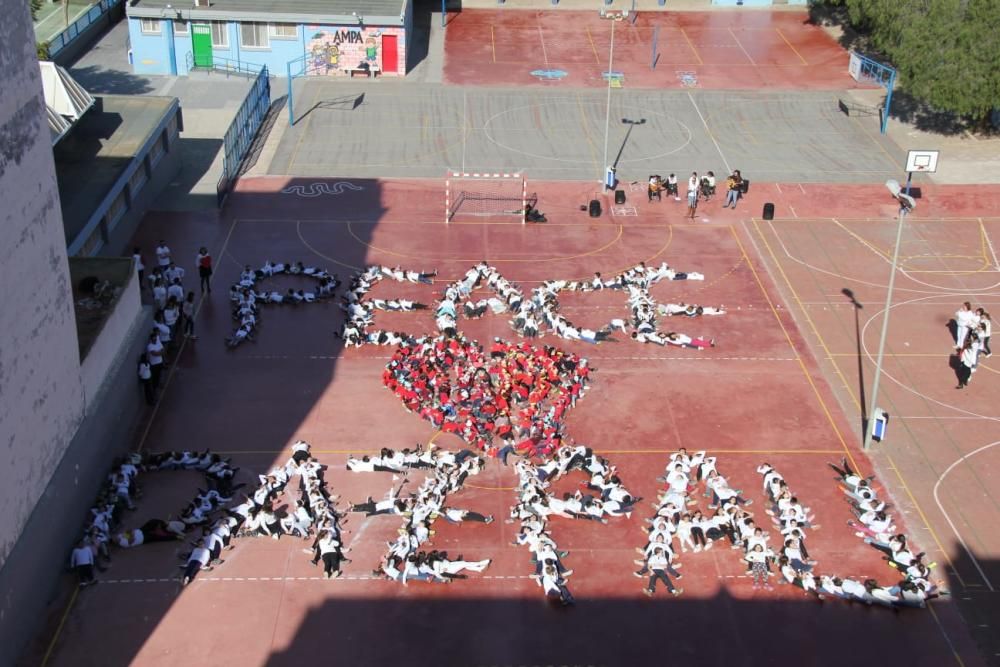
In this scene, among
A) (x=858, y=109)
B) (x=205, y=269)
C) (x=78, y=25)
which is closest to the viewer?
(x=205, y=269)

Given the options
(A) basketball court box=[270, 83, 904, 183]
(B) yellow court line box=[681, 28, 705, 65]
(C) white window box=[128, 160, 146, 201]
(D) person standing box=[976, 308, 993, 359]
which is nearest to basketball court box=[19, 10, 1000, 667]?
(A) basketball court box=[270, 83, 904, 183]

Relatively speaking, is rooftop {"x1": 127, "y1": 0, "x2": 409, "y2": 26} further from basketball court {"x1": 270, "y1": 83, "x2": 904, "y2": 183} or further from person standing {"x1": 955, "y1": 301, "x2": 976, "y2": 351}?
person standing {"x1": 955, "y1": 301, "x2": 976, "y2": 351}

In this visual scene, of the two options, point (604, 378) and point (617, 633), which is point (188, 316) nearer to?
point (604, 378)

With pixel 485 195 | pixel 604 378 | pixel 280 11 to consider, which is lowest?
pixel 604 378

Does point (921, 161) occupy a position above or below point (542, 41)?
above

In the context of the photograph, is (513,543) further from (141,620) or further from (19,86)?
(19,86)

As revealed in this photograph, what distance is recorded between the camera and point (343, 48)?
77688 millimetres

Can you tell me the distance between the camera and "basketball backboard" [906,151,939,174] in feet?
167

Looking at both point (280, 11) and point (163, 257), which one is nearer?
point (163, 257)

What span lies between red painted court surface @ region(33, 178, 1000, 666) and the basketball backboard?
180 inches

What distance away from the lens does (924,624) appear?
1277 inches

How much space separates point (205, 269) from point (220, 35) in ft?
111

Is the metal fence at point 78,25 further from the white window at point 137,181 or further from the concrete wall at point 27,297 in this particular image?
the concrete wall at point 27,297

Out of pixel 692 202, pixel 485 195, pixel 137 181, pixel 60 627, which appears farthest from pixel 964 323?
pixel 137 181
